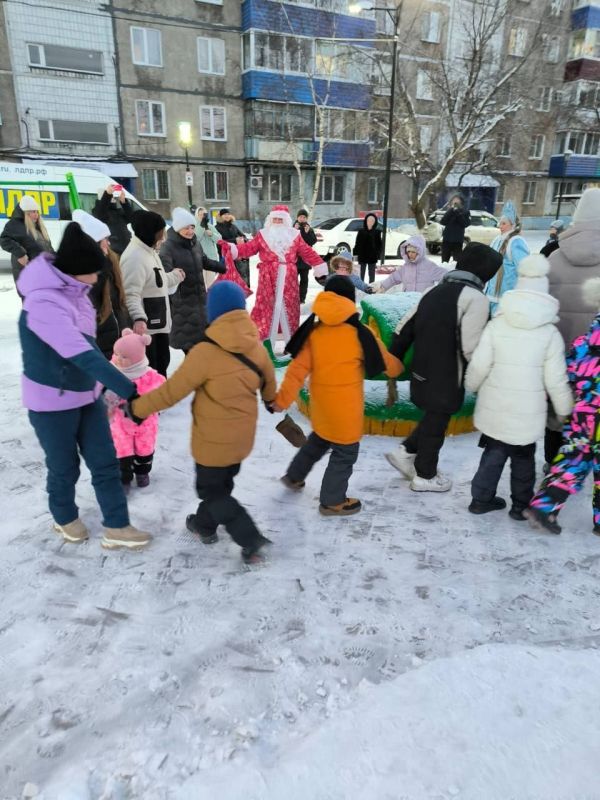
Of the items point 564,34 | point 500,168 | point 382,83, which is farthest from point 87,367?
point 564,34

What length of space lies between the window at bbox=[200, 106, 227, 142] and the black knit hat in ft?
88.9

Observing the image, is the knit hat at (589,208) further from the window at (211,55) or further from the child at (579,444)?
the window at (211,55)

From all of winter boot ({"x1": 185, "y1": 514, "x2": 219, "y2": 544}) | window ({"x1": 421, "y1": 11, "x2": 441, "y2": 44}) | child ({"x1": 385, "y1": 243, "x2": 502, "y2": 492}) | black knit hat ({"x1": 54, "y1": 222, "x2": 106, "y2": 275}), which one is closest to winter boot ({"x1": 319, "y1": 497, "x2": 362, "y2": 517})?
child ({"x1": 385, "y1": 243, "x2": 502, "y2": 492})

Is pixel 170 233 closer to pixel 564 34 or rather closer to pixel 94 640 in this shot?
pixel 94 640

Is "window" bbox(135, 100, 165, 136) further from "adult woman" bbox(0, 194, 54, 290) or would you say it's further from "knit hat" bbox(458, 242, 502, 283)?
"knit hat" bbox(458, 242, 502, 283)

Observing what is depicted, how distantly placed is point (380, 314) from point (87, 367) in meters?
2.88

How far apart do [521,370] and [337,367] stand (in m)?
1.06

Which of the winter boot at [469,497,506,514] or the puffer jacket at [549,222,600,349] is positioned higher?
the puffer jacket at [549,222,600,349]

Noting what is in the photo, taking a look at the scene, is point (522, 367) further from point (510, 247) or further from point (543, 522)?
point (510, 247)

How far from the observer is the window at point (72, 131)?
23.2 meters

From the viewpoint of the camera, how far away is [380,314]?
4.84 meters

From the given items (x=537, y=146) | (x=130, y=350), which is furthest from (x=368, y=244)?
(x=537, y=146)

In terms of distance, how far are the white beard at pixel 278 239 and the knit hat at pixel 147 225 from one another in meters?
2.04

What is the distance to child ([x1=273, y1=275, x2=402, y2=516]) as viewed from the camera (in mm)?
3211
